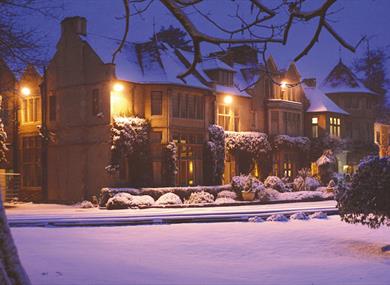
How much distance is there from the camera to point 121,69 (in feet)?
114

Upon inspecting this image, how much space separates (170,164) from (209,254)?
2061cm

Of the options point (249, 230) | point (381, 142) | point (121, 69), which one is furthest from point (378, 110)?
point (249, 230)

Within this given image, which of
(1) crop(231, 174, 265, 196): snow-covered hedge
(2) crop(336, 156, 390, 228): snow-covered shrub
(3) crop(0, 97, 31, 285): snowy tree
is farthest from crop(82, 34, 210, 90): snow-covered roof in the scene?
(3) crop(0, 97, 31, 285): snowy tree

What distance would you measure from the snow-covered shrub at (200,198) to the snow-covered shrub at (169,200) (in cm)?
86

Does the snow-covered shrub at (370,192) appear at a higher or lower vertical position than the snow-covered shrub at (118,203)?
higher

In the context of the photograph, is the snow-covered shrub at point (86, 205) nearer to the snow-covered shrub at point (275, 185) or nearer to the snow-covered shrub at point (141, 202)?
the snow-covered shrub at point (141, 202)

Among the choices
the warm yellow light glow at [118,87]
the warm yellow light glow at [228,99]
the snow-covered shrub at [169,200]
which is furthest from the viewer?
the warm yellow light glow at [228,99]

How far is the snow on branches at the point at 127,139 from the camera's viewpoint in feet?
108

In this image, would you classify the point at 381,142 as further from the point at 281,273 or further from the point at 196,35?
the point at 196,35

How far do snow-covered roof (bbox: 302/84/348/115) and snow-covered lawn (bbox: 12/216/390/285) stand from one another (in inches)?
1164

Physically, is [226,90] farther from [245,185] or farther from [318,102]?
[318,102]

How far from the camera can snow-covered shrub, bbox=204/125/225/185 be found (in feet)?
123

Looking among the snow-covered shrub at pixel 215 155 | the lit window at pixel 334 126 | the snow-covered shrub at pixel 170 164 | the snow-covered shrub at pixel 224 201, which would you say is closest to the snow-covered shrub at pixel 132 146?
the snow-covered shrub at pixel 170 164

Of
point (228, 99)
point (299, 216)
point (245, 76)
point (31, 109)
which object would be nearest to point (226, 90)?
point (228, 99)
